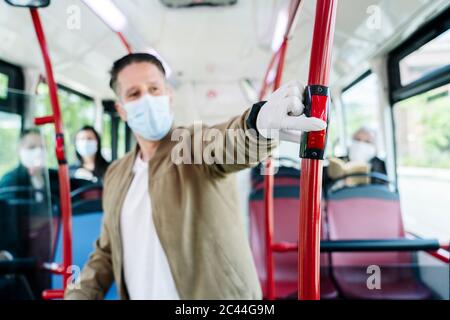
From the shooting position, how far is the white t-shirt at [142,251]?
0.84 m

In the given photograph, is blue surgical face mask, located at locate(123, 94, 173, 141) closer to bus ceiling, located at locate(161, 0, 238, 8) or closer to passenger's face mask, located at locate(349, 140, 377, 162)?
bus ceiling, located at locate(161, 0, 238, 8)

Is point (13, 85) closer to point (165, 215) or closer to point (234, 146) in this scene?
point (165, 215)

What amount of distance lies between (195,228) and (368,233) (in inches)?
56.6

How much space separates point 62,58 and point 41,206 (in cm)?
89

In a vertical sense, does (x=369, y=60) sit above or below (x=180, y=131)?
above

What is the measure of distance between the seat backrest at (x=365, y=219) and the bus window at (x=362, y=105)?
1.38ft

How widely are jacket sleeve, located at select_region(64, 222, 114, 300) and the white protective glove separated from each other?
754 millimetres

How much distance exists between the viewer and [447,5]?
3.43ft

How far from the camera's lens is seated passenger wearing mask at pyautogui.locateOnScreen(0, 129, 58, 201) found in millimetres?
1361

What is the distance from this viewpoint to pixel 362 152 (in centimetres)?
201

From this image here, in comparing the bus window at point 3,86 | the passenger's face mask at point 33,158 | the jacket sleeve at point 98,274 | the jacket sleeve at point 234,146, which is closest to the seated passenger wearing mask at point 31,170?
the passenger's face mask at point 33,158
